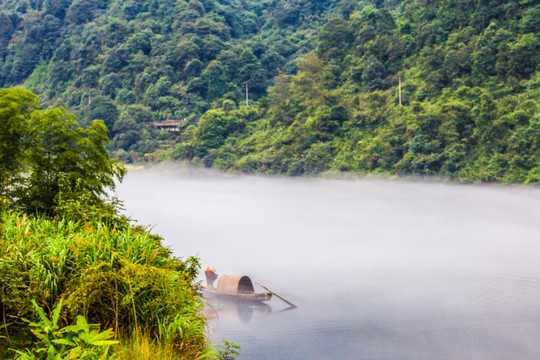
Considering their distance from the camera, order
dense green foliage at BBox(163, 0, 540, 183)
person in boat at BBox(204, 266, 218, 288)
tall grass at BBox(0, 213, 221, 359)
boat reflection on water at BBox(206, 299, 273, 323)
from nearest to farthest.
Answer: tall grass at BBox(0, 213, 221, 359) < boat reflection on water at BBox(206, 299, 273, 323) < person in boat at BBox(204, 266, 218, 288) < dense green foliage at BBox(163, 0, 540, 183)

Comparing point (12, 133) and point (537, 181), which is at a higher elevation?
point (12, 133)

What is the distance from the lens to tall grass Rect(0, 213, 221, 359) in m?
5.53

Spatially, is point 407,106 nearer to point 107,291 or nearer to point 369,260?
point 369,260

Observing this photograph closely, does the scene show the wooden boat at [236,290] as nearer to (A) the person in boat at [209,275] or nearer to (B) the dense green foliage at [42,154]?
(A) the person in boat at [209,275]

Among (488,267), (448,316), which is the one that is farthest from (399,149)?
(448,316)

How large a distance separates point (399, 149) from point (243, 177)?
17.3 metres

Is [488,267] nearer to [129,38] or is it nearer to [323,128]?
[323,128]

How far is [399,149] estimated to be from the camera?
38.1m

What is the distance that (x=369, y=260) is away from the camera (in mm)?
26453

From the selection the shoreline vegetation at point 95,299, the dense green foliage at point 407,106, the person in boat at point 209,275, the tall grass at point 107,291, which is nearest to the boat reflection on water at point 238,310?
the person in boat at point 209,275

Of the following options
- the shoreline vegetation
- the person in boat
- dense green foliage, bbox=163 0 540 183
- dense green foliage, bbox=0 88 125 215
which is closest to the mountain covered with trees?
dense green foliage, bbox=163 0 540 183

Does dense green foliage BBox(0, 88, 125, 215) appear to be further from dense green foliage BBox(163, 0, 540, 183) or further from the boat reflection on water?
dense green foliage BBox(163, 0, 540, 183)

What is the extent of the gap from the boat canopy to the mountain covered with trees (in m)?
21.7

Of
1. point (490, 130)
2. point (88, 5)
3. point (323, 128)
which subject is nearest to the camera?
point (490, 130)
